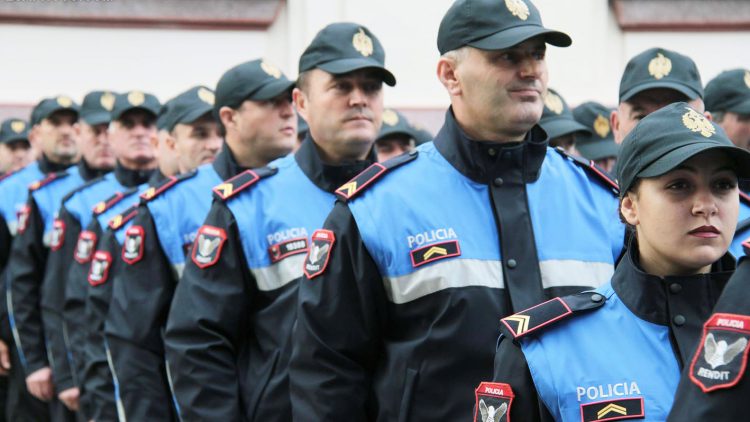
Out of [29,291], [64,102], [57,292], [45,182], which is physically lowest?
[29,291]

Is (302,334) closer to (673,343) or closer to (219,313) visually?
(219,313)

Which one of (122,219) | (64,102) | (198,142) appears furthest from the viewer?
(64,102)

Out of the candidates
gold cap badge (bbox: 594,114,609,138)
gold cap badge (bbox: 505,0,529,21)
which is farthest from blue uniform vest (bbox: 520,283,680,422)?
gold cap badge (bbox: 594,114,609,138)

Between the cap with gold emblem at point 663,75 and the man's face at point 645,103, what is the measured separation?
1.0 inches

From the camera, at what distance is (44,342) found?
7.61 metres

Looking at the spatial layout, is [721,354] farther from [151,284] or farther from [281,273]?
[151,284]

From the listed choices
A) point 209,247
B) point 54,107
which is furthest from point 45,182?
point 209,247

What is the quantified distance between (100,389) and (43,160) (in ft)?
12.1


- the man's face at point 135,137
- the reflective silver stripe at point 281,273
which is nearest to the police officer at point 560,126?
the reflective silver stripe at point 281,273

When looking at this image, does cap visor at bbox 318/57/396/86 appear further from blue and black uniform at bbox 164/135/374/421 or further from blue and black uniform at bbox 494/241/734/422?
blue and black uniform at bbox 494/241/734/422

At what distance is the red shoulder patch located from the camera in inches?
176

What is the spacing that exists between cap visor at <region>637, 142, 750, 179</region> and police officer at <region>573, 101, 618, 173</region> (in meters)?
3.54

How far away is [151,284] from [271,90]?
0.99 m

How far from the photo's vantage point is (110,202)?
21.8ft
